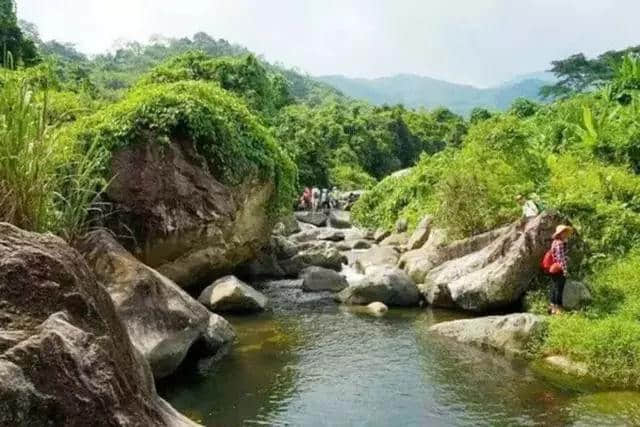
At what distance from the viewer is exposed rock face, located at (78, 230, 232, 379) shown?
31.5ft

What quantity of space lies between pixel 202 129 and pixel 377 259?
287 inches

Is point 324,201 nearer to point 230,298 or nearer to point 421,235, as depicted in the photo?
point 421,235

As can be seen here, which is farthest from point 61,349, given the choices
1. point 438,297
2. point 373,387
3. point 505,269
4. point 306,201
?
point 306,201

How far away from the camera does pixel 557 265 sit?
513 inches

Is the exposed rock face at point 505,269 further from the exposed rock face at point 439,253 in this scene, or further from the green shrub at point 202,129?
the green shrub at point 202,129

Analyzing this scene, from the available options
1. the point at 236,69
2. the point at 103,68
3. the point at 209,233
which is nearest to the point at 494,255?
the point at 209,233

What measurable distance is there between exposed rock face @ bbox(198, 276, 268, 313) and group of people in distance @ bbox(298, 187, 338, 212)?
2307 cm

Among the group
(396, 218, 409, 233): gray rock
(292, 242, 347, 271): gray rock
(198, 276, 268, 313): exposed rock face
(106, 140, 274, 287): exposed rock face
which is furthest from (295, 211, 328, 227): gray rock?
(198, 276, 268, 313): exposed rock face

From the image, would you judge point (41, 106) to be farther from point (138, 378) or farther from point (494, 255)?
point (494, 255)

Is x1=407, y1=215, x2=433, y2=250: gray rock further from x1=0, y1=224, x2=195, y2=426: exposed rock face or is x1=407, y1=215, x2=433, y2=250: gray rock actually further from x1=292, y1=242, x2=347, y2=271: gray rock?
x1=0, y1=224, x2=195, y2=426: exposed rock face

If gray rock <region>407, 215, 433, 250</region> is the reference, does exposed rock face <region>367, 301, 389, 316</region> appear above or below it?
below

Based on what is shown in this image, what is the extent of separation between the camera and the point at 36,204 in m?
7.01

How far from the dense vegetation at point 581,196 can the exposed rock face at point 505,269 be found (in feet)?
2.83

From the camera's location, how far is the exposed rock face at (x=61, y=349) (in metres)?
4.16
